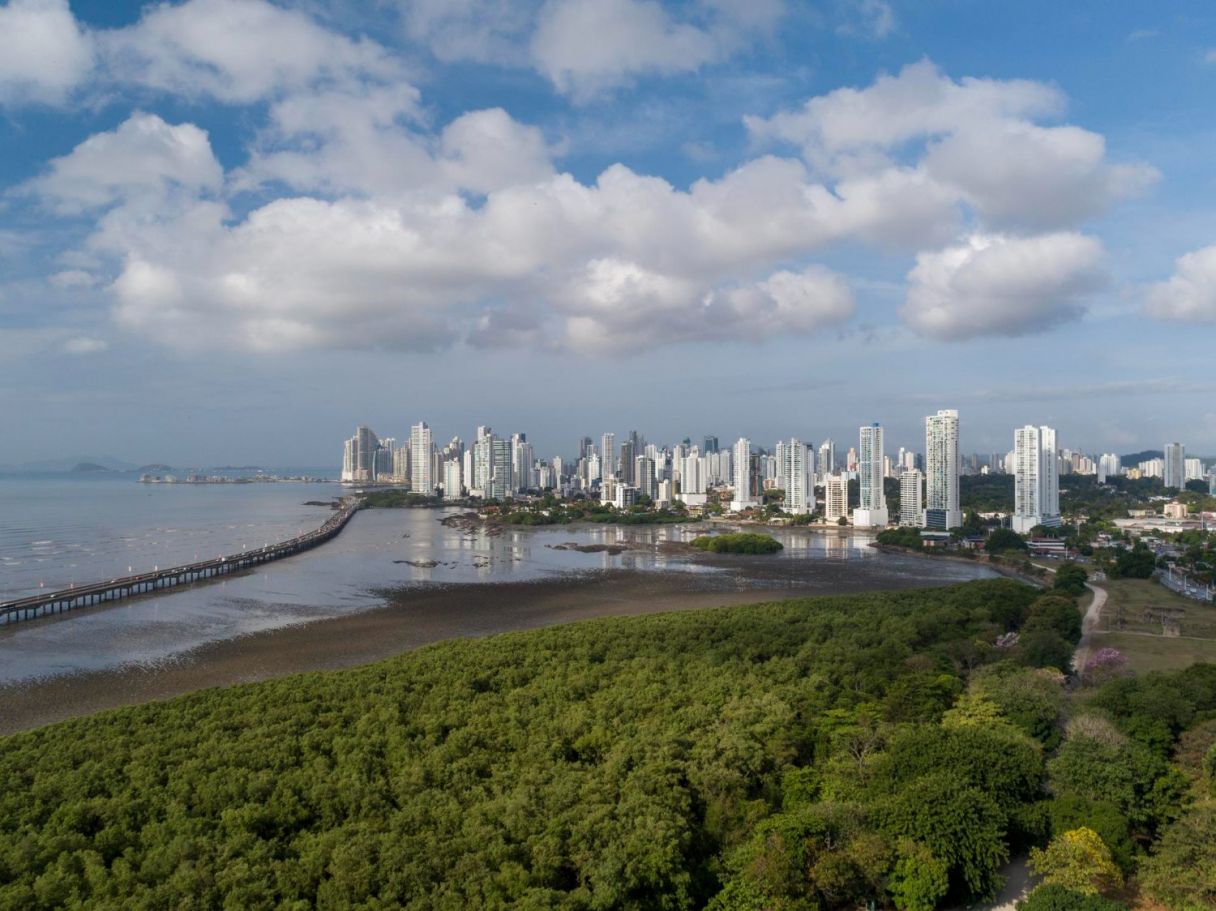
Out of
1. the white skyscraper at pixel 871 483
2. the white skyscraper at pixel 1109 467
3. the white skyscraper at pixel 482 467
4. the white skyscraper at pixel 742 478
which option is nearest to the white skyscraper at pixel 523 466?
the white skyscraper at pixel 482 467

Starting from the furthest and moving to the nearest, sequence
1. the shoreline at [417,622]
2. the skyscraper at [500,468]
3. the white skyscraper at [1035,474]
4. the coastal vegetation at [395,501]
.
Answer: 1. the skyscraper at [500,468]
2. the coastal vegetation at [395,501]
3. the white skyscraper at [1035,474]
4. the shoreline at [417,622]

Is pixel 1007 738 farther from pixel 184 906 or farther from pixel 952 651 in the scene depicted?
pixel 184 906

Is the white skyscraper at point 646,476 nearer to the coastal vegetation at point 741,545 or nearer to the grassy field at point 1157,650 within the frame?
the coastal vegetation at point 741,545

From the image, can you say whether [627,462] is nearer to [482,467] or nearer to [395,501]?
[482,467]

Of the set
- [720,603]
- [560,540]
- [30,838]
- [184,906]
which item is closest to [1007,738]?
[184,906]

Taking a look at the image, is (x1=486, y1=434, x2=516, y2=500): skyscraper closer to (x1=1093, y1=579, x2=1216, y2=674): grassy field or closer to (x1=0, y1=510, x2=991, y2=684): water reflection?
(x1=0, y1=510, x2=991, y2=684): water reflection

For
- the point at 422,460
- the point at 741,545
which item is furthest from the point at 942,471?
the point at 422,460
